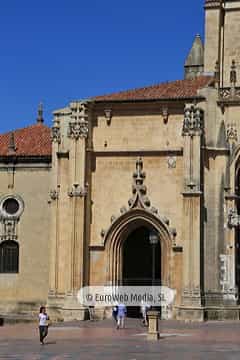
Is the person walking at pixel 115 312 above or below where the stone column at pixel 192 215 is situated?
below

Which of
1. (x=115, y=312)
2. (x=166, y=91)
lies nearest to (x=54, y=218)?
(x=115, y=312)

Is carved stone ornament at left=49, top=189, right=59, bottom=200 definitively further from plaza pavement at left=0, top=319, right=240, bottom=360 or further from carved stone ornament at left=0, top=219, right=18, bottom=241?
plaza pavement at left=0, top=319, right=240, bottom=360

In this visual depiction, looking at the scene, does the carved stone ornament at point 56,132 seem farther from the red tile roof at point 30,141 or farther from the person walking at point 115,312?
the person walking at point 115,312

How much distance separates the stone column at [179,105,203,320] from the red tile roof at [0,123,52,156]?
33.9 ft

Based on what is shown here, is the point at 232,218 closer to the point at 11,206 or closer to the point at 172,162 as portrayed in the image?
the point at 172,162

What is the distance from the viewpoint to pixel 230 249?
138 ft

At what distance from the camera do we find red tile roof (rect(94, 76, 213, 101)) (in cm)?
4306

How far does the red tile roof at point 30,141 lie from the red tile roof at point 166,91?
6.44m

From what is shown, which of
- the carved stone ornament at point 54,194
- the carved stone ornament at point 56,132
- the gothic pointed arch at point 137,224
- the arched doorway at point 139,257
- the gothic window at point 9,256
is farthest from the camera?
the gothic window at point 9,256

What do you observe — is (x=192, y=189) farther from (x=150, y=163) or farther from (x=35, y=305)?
(x=35, y=305)

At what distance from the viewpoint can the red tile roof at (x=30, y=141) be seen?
49.0 meters

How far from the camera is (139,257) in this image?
46750 millimetres

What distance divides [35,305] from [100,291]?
6018mm

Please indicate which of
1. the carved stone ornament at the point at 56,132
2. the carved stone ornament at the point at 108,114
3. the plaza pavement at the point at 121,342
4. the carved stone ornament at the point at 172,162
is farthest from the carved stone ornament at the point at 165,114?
the plaza pavement at the point at 121,342
